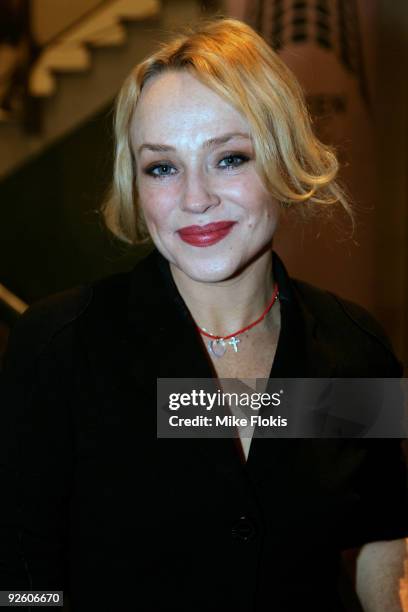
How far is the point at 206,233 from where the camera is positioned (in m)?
1.15

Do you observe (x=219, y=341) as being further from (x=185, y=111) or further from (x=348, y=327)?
(x=185, y=111)

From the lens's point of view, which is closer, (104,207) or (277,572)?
(277,572)

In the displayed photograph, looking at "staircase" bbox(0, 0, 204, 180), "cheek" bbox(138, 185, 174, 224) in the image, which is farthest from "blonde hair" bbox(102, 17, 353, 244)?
"staircase" bbox(0, 0, 204, 180)

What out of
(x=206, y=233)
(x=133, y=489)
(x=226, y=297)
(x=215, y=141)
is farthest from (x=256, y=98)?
(x=133, y=489)

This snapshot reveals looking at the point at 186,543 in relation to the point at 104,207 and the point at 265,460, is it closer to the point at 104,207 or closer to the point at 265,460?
the point at 265,460

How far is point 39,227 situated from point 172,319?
1690 millimetres

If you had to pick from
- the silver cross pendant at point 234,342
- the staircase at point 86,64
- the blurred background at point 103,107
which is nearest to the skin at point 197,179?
the silver cross pendant at point 234,342

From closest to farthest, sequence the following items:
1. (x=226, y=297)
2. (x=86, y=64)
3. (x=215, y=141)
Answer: (x=215, y=141), (x=226, y=297), (x=86, y=64)

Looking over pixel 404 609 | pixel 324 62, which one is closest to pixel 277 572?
pixel 404 609

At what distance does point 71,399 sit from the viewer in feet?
3.74

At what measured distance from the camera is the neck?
1262mm

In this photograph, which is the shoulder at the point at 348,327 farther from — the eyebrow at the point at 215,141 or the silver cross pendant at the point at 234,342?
the eyebrow at the point at 215,141

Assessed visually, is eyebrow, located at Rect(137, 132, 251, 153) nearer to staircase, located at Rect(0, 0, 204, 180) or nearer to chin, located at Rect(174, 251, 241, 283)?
chin, located at Rect(174, 251, 241, 283)

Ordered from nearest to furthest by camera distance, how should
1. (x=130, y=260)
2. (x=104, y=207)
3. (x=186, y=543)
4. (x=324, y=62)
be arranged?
(x=186, y=543)
(x=104, y=207)
(x=130, y=260)
(x=324, y=62)
